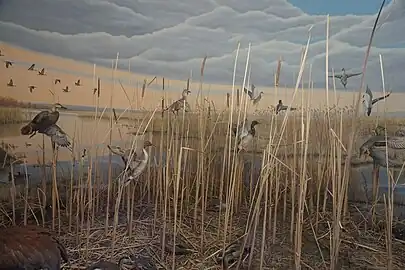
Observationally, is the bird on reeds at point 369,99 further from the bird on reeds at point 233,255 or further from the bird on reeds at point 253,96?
the bird on reeds at point 233,255

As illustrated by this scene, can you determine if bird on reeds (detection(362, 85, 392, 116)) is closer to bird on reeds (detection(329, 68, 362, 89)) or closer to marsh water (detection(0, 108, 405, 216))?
bird on reeds (detection(329, 68, 362, 89))

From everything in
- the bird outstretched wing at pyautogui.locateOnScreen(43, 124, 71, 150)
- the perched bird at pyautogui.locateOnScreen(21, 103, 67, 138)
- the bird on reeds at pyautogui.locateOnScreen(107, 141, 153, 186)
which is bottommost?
the bird on reeds at pyautogui.locateOnScreen(107, 141, 153, 186)

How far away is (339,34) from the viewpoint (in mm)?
1648

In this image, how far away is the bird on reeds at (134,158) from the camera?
168cm

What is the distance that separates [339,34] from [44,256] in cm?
138

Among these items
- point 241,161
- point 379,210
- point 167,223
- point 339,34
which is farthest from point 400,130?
point 167,223

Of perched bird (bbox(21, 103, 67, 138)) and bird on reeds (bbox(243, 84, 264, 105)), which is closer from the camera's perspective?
bird on reeds (bbox(243, 84, 264, 105))

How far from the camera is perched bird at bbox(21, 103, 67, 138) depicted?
175 cm

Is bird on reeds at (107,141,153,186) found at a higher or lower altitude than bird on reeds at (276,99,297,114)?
lower

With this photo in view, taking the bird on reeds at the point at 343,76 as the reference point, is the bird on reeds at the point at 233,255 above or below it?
below

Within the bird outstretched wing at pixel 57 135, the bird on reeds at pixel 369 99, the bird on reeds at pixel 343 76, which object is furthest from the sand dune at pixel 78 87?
the bird on reeds at pixel 369 99

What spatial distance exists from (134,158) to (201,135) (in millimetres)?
286

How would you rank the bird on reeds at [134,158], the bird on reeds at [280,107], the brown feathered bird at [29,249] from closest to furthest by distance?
1. the brown feathered bird at [29,249]
2. the bird on reeds at [280,107]
3. the bird on reeds at [134,158]

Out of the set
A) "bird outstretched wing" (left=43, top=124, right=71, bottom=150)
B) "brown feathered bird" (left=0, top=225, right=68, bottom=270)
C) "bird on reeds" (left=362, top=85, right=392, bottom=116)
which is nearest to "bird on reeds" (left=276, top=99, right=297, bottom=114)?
"bird on reeds" (left=362, top=85, right=392, bottom=116)
